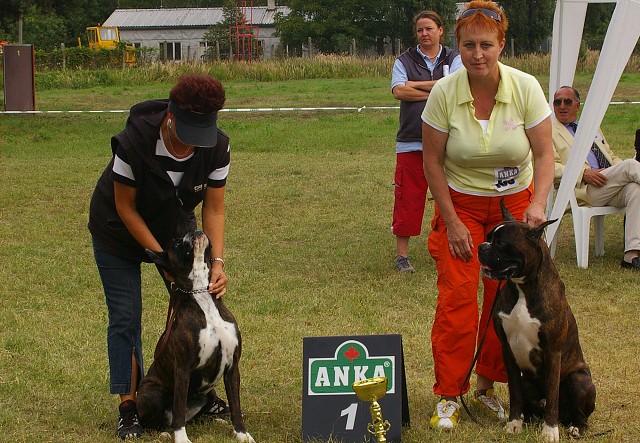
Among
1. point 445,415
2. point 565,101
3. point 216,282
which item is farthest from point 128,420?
point 565,101

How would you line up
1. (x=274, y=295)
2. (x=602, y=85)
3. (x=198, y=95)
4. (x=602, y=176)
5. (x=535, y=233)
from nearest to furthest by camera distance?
1. (x=198, y=95)
2. (x=535, y=233)
3. (x=274, y=295)
4. (x=602, y=85)
5. (x=602, y=176)

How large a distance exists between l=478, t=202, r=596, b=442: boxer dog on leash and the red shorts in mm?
3542

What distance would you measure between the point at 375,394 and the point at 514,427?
0.88 m

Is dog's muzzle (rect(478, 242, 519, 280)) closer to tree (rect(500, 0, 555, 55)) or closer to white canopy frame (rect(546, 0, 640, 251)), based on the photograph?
white canopy frame (rect(546, 0, 640, 251))

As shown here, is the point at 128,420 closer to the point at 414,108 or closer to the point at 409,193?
the point at 409,193

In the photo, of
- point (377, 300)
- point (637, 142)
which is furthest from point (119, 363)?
point (637, 142)

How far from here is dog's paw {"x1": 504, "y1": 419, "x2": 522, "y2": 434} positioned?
14.5 ft

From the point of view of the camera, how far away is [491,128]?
4.40 m

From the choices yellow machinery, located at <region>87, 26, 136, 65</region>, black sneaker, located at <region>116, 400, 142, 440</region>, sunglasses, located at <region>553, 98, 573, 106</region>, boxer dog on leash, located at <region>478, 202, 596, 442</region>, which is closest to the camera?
boxer dog on leash, located at <region>478, 202, 596, 442</region>

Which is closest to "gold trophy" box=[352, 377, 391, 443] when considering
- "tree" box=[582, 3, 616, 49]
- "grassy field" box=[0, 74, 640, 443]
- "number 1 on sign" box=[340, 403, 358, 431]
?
"number 1 on sign" box=[340, 403, 358, 431]

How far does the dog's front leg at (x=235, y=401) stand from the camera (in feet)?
14.2

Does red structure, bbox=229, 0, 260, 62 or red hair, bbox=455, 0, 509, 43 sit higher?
red hair, bbox=455, 0, 509, 43

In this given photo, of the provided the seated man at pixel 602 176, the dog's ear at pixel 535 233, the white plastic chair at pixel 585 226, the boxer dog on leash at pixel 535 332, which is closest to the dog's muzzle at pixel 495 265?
the boxer dog on leash at pixel 535 332

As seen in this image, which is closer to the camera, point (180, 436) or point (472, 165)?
point (180, 436)
